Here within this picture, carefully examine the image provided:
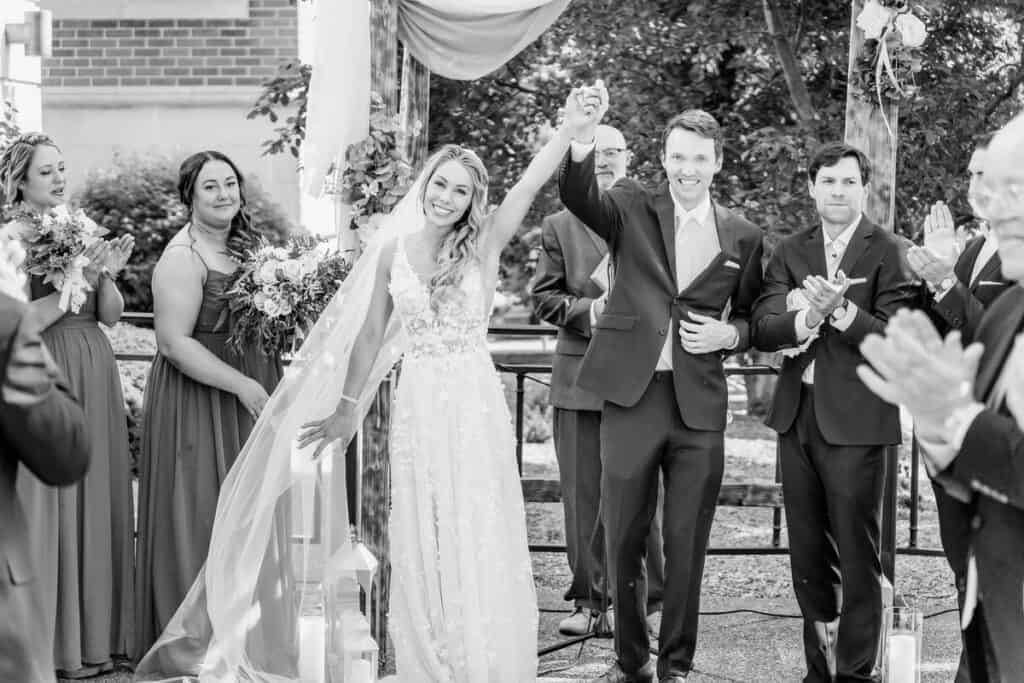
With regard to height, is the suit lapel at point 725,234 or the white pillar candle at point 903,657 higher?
the suit lapel at point 725,234

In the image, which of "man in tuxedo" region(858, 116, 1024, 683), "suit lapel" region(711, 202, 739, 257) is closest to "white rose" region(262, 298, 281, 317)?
"suit lapel" region(711, 202, 739, 257)

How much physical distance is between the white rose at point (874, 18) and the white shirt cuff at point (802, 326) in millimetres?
1581

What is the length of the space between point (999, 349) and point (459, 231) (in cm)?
282

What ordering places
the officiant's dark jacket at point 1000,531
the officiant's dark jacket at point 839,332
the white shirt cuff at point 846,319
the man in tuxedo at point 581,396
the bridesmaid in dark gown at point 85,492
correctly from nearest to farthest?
the officiant's dark jacket at point 1000,531 → the white shirt cuff at point 846,319 → the officiant's dark jacket at point 839,332 → the bridesmaid in dark gown at point 85,492 → the man in tuxedo at point 581,396

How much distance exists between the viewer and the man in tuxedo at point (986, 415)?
2.79 m

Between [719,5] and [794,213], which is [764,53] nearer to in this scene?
[719,5]

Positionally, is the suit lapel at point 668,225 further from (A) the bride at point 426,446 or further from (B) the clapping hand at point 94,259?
(B) the clapping hand at point 94,259

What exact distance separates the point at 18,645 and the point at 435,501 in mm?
2846

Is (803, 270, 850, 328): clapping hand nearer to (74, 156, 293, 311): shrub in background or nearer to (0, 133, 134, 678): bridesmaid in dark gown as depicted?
(0, 133, 134, 678): bridesmaid in dark gown

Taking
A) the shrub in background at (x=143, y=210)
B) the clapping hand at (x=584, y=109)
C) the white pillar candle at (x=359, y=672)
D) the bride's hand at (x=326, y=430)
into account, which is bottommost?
the white pillar candle at (x=359, y=672)

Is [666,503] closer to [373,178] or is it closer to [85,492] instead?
[373,178]

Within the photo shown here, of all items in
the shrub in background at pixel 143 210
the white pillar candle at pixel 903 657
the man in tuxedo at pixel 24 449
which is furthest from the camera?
the shrub in background at pixel 143 210

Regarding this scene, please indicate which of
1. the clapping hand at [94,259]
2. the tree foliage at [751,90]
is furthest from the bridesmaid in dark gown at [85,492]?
the tree foliage at [751,90]

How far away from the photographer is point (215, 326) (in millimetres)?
6172
